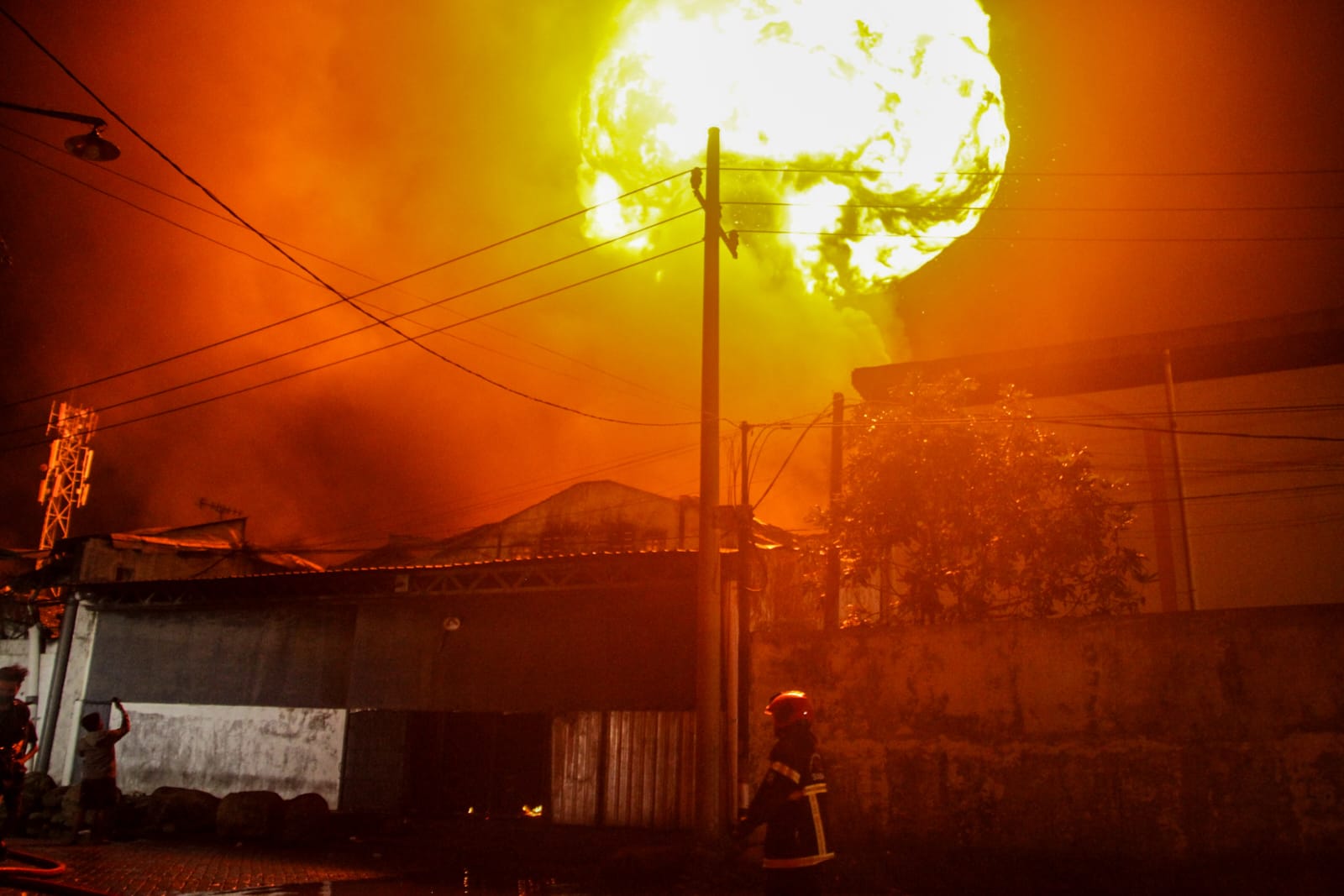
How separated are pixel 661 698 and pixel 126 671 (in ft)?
53.0

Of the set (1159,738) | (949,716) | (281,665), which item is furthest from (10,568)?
(1159,738)

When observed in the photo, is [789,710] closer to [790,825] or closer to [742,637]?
[790,825]

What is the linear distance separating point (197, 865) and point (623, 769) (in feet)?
22.5

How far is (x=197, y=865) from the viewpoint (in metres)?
12.8

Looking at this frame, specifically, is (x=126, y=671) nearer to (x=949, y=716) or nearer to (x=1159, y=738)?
(x=949, y=716)

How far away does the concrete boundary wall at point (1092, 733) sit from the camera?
10.9 meters

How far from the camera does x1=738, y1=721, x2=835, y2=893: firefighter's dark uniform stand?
19.8 feet

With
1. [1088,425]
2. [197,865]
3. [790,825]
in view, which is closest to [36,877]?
[790,825]

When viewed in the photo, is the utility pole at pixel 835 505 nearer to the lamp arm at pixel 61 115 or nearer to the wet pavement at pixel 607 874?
the wet pavement at pixel 607 874

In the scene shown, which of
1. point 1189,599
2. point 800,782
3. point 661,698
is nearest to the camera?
point 800,782

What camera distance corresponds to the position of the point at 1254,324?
90.7 feet

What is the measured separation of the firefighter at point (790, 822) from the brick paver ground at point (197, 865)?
25.7 feet

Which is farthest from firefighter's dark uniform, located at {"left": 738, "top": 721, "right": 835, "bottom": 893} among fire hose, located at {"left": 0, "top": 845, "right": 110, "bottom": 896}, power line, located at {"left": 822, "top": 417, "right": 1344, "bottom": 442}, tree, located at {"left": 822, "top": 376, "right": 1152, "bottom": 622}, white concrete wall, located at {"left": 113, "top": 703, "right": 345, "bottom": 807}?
white concrete wall, located at {"left": 113, "top": 703, "right": 345, "bottom": 807}

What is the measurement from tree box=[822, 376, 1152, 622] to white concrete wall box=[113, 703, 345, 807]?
11672 millimetres
